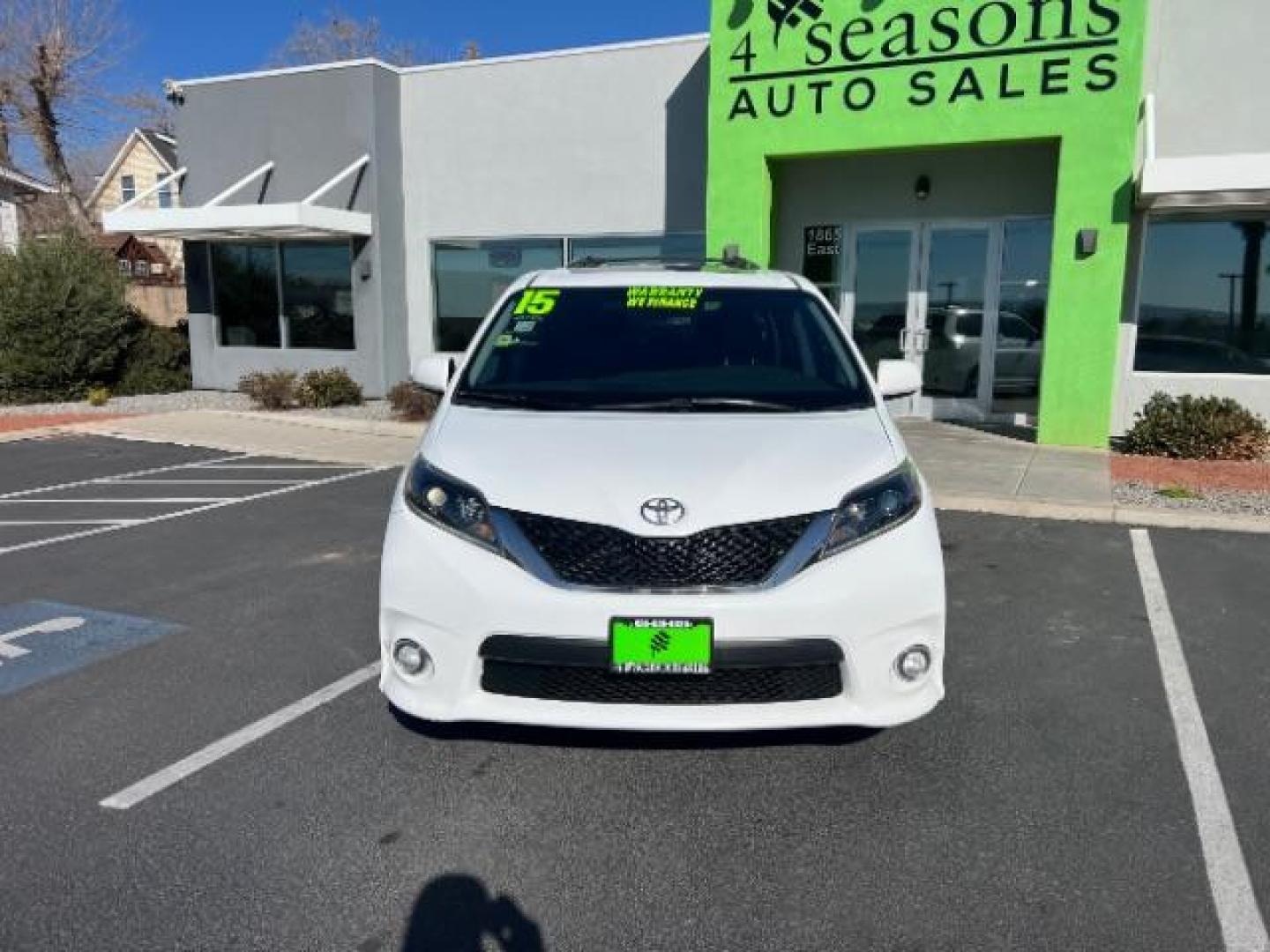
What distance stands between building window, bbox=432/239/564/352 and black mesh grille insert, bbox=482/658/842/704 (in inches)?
457

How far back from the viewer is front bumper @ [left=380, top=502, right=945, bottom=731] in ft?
9.41

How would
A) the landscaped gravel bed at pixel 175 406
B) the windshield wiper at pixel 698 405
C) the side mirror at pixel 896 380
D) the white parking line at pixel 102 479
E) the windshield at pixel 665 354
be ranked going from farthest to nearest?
the landscaped gravel bed at pixel 175 406 < the white parking line at pixel 102 479 < the side mirror at pixel 896 380 < the windshield at pixel 665 354 < the windshield wiper at pixel 698 405

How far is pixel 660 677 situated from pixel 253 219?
1287cm

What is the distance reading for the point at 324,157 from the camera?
14.8 meters

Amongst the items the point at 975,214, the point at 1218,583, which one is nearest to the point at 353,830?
the point at 1218,583

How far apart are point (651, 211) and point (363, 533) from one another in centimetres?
777

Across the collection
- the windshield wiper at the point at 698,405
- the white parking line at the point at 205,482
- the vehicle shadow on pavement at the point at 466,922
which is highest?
the windshield wiper at the point at 698,405

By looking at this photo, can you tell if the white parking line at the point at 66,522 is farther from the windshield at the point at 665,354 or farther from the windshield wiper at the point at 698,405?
the windshield wiper at the point at 698,405

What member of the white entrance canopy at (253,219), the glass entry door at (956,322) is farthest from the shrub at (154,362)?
the glass entry door at (956,322)

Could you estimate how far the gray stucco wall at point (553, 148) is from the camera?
1282 centimetres

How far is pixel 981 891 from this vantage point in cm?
273

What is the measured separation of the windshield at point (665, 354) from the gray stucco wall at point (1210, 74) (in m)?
8.51

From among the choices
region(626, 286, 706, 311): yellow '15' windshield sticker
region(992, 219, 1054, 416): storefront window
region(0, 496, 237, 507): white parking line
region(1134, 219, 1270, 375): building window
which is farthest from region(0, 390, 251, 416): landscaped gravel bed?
region(1134, 219, 1270, 375): building window

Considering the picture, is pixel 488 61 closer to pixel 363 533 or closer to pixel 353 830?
pixel 363 533
